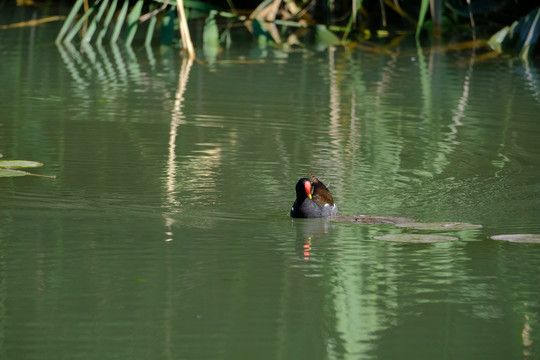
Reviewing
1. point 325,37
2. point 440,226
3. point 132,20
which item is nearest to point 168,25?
point 132,20

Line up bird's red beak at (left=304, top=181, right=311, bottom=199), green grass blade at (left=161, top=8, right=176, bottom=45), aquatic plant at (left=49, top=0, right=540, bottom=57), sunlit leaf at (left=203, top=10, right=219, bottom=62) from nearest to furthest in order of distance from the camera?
bird's red beak at (left=304, top=181, right=311, bottom=199) < aquatic plant at (left=49, top=0, right=540, bottom=57) < green grass blade at (left=161, top=8, right=176, bottom=45) < sunlit leaf at (left=203, top=10, right=219, bottom=62)

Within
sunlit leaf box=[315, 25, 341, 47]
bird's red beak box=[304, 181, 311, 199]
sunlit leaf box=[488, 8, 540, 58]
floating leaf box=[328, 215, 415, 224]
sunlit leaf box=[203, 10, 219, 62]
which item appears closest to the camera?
floating leaf box=[328, 215, 415, 224]

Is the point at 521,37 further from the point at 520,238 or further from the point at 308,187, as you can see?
the point at 520,238

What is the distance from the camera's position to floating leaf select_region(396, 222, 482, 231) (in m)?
6.16

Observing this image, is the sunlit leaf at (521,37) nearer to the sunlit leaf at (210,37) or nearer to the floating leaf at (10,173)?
the sunlit leaf at (210,37)

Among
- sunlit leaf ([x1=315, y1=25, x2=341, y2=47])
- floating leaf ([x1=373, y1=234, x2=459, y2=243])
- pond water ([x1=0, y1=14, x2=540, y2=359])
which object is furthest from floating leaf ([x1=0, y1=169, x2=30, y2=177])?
sunlit leaf ([x1=315, y1=25, x2=341, y2=47])

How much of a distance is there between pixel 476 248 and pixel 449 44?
12.3m

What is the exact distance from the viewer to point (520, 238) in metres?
5.98

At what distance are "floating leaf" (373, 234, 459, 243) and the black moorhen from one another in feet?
1.98

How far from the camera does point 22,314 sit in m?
4.71

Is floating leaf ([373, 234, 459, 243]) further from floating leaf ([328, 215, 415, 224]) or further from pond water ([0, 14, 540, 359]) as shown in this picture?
floating leaf ([328, 215, 415, 224])

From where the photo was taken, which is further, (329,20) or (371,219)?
(329,20)

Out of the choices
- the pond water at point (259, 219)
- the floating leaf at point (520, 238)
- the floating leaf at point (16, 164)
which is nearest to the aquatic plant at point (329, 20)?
the pond water at point (259, 219)

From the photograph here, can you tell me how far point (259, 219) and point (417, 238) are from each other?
43.0 inches
